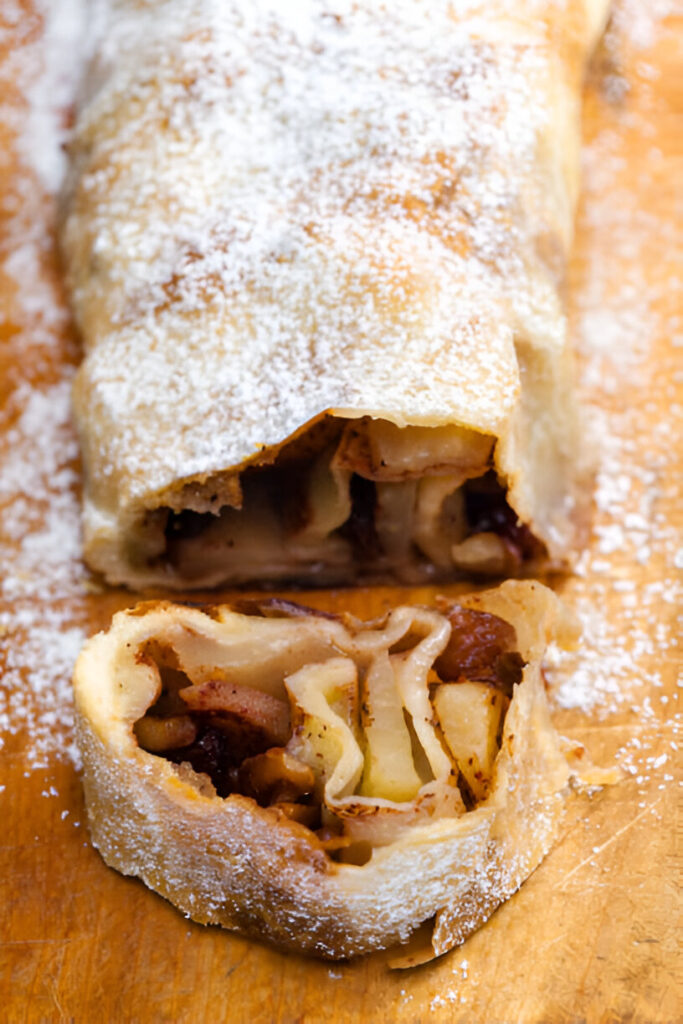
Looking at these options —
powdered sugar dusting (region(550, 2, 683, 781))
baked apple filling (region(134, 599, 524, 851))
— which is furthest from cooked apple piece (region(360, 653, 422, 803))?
powdered sugar dusting (region(550, 2, 683, 781))

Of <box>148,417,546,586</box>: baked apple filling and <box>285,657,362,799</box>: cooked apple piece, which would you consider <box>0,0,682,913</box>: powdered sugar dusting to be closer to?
<box>148,417,546,586</box>: baked apple filling

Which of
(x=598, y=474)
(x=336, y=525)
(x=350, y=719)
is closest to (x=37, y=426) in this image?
(x=336, y=525)

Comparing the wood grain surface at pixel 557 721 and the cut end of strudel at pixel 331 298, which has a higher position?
the cut end of strudel at pixel 331 298

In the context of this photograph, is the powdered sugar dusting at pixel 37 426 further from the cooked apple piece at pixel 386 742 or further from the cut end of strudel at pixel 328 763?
the cooked apple piece at pixel 386 742

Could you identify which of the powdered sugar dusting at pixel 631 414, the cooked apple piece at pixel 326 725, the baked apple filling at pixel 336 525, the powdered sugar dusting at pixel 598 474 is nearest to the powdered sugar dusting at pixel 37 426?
the powdered sugar dusting at pixel 598 474

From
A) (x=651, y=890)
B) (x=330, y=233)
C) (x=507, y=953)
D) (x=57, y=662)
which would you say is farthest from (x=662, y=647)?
(x=57, y=662)

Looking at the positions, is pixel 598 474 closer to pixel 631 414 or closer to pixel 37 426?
pixel 631 414

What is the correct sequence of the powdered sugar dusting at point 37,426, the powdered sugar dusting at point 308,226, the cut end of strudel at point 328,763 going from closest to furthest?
the cut end of strudel at point 328,763, the powdered sugar dusting at point 308,226, the powdered sugar dusting at point 37,426

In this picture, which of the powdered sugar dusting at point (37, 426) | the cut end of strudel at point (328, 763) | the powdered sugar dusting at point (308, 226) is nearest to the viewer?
the cut end of strudel at point (328, 763)
